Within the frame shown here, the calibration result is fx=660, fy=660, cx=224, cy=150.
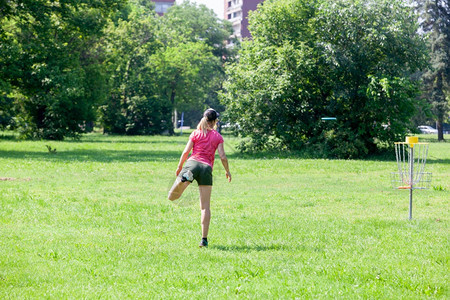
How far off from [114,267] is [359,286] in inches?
126

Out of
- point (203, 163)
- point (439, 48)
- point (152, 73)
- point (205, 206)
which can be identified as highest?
point (439, 48)

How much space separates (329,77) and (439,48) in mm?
34872

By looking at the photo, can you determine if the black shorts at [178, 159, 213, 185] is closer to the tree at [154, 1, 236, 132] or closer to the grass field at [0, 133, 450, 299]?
the grass field at [0, 133, 450, 299]

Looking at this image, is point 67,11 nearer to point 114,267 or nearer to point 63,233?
point 63,233

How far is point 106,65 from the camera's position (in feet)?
184

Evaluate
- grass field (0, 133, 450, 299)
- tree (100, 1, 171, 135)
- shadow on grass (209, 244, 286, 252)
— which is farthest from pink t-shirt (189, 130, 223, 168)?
tree (100, 1, 171, 135)

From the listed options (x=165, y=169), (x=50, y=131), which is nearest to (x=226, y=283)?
(x=165, y=169)

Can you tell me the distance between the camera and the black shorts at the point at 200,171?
1025 cm

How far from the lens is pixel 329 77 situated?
3916 cm

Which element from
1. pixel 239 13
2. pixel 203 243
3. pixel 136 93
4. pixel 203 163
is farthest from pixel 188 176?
pixel 239 13

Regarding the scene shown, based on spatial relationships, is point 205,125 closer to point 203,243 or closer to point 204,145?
point 204,145

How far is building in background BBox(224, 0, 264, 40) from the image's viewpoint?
154 meters

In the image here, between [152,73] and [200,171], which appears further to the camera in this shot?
[152,73]

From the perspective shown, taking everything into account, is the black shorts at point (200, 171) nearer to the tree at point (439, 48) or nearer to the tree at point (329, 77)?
the tree at point (329, 77)
